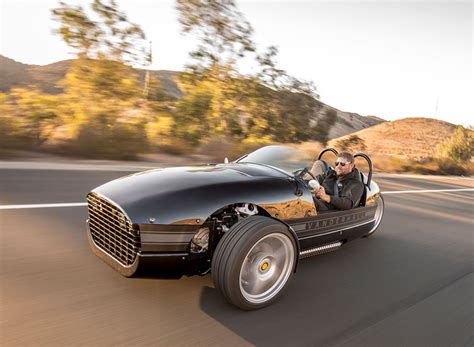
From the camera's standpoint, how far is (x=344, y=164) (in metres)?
4.07

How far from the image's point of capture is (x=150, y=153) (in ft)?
37.1

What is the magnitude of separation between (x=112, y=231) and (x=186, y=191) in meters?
0.61

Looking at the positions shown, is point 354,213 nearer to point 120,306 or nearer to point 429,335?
point 429,335

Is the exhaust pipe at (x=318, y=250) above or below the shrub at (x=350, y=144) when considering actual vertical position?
below

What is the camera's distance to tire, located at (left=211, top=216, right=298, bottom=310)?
8.23ft

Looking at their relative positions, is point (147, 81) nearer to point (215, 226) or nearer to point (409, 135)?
point (215, 226)

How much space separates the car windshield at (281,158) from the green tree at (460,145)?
55.0 meters

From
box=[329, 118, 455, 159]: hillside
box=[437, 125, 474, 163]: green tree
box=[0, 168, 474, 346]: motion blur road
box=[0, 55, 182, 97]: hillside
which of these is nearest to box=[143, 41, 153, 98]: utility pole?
box=[0, 55, 182, 97]: hillside

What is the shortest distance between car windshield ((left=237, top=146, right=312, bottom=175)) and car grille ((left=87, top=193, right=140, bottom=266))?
1.72 metres

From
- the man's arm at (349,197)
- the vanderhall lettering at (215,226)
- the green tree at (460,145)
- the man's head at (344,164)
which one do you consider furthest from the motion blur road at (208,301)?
the green tree at (460,145)

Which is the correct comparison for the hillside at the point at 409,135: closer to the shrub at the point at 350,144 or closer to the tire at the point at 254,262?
the shrub at the point at 350,144

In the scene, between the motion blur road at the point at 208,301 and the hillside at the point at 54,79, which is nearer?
the motion blur road at the point at 208,301

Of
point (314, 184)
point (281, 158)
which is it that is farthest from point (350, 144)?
point (314, 184)

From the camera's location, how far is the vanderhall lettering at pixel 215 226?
249cm
